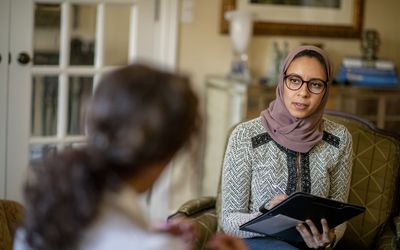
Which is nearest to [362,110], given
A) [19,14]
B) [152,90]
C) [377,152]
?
[377,152]

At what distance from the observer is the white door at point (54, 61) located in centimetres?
337

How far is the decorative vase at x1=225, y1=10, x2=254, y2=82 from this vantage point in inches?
147

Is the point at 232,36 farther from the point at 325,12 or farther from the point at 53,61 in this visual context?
the point at 53,61

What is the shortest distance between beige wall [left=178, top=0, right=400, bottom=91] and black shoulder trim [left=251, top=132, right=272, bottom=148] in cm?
157

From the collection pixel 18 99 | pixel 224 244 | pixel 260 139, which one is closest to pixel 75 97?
pixel 18 99

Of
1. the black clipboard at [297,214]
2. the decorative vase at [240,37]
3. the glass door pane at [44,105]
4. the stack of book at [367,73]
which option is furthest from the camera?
the stack of book at [367,73]

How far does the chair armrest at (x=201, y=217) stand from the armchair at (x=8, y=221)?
0.51m

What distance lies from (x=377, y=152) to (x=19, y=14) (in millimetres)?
1825

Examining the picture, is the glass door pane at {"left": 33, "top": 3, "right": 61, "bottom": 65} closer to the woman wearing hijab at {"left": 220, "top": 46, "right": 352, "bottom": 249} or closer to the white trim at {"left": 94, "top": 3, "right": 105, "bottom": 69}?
the white trim at {"left": 94, "top": 3, "right": 105, "bottom": 69}

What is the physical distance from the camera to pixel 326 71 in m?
2.29

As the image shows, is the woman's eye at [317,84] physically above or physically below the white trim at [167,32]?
below

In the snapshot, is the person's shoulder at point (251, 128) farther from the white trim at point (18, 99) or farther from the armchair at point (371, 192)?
the white trim at point (18, 99)

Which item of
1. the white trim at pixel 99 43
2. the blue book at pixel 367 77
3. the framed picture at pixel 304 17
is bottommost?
the blue book at pixel 367 77

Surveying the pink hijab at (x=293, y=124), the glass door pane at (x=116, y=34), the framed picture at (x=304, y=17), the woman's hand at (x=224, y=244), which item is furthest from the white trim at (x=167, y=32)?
the woman's hand at (x=224, y=244)
